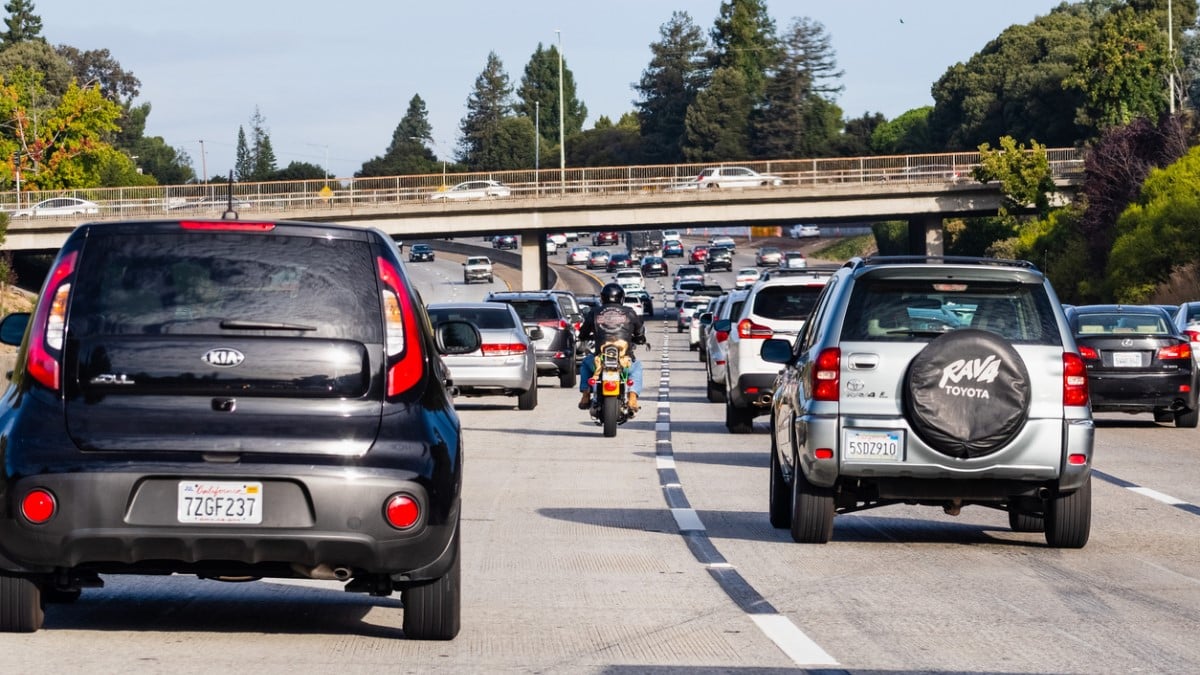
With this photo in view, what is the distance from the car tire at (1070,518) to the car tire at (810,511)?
135 cm

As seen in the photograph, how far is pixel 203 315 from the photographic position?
7840mm

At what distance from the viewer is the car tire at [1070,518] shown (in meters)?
11.9

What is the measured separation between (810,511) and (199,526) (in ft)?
17.1

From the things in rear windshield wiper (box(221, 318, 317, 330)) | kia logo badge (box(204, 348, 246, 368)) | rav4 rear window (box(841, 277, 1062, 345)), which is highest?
rear windshield wiper (box(221, 318, 317, 330))

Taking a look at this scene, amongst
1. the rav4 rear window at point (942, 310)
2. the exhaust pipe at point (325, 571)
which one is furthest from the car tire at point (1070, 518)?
the exhaust pipe at point (325, 571)

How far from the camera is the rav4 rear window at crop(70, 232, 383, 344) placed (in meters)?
7.83

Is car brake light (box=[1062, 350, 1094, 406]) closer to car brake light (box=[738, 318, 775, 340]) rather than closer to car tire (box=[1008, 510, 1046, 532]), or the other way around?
car tire (box=[1008, 510, 1046, 532])

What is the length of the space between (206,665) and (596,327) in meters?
14.9

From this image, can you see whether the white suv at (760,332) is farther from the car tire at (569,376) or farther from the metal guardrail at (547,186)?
the metal guardrail at (547,186)

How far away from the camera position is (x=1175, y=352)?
80.3 ft

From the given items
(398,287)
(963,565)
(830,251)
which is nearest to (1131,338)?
(963,565)

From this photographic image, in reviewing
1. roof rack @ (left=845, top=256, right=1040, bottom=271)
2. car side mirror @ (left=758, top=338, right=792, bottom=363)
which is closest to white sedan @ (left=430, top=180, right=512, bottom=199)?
car side mirror @ (left=758, top=338, right=792, bottom=363)

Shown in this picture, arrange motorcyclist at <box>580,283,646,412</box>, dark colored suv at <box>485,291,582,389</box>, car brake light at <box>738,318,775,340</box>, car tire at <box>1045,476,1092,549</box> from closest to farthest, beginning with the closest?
1. car tire at <box>1045,476,1092,549</box>
2. motorcyclist at <box>580,283,646,412</box>
3. car brake light at <box>738,318,775,340</box>
4. dark colored suv at <box>485,291,582,389</box>

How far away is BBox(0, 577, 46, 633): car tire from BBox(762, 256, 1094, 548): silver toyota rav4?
509cm
